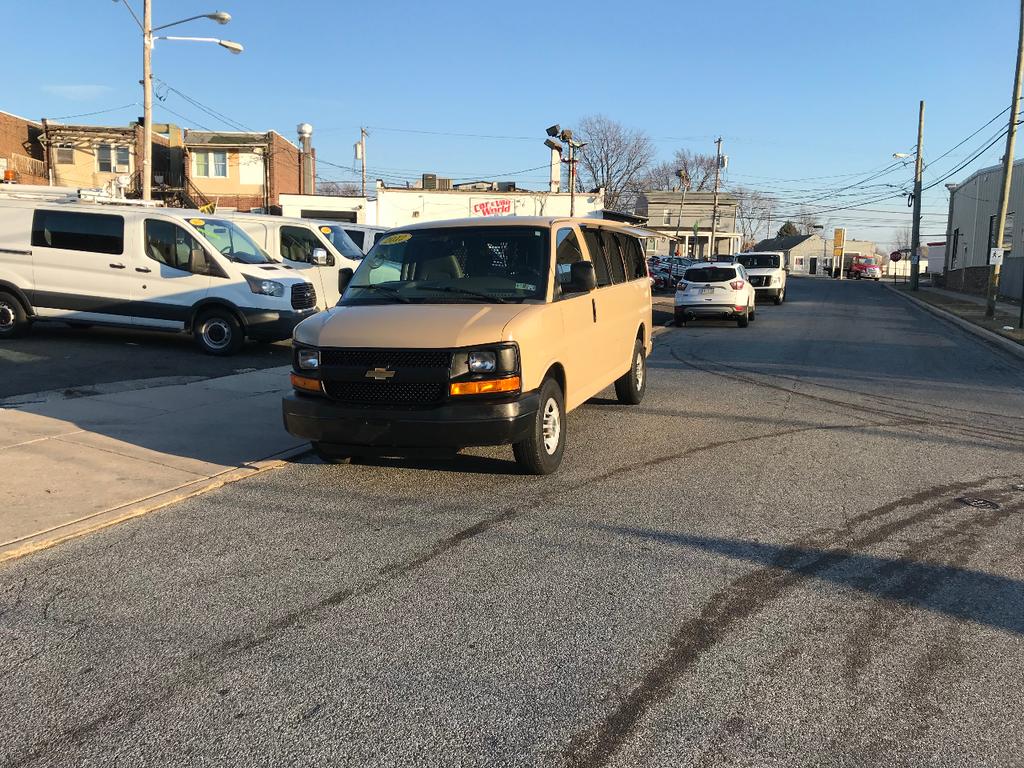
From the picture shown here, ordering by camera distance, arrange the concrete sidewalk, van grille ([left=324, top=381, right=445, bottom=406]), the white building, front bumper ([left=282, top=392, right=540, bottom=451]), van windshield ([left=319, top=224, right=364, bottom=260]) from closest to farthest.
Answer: the concrete sidewalk
front bumper ([left=282, top=392, right=540, bottom=451])
van grille ([left=324, top=381, right=445, bottom=406])
van windshield ([left=319, top=224, right=364, bottom=260])
the white building

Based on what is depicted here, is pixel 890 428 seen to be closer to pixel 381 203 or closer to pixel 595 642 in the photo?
pixel 595 642

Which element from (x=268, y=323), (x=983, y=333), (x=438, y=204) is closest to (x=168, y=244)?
(x=268, y=323)

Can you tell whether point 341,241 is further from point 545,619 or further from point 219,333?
point 545,619

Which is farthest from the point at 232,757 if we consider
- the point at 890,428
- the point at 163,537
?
the point at 890,428

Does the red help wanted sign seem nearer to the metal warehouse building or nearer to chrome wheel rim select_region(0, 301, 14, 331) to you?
the metal warehouse building

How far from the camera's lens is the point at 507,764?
2799 mm

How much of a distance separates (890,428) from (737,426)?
5.06ft

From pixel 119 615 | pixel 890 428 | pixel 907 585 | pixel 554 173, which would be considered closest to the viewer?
pixel 119 615

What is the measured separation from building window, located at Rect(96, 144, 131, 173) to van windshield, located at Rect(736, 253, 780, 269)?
30.6 metres

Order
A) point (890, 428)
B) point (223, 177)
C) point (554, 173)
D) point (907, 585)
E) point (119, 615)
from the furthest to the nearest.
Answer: point (554, 173), point (223, 177), point (890, 428), point (907, 585), point (119, 615)

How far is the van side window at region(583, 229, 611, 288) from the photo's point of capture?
308 inches

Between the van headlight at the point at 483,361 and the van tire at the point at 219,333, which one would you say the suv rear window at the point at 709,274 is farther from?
the van headlight at the point at 483,361

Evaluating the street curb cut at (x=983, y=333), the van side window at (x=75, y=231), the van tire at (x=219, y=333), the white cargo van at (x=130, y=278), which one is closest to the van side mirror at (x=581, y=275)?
the white cargo van at (x=130, y=278)

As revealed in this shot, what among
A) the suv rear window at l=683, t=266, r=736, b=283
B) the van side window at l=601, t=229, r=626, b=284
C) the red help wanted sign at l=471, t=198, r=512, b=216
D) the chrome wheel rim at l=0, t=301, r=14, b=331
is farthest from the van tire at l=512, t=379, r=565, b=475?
the red help wanted sign at l=471, t=198, r=512, b=216
